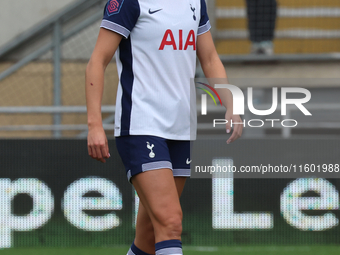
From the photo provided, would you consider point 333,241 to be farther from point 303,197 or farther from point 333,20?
point 333,20

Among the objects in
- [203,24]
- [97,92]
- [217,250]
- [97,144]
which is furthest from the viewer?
[217,250]

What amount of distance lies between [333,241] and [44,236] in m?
2.23

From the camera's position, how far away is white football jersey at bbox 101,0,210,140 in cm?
237

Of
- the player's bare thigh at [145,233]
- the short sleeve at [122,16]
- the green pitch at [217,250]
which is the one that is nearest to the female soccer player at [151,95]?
the short sleeve at [122,16]

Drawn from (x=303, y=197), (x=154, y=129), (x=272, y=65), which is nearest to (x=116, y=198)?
(x=303, y=197)

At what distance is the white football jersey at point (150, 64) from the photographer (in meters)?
2.37

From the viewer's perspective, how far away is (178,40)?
7.91ft

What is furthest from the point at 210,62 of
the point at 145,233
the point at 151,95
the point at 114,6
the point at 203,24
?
the point at 145,233

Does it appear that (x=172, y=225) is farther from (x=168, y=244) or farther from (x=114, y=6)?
(x=114, y=6)

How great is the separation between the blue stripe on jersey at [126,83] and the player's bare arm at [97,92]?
5cm

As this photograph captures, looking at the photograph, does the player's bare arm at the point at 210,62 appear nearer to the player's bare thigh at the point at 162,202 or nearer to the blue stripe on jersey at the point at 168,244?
the player's bare thigh at the point at 162,202

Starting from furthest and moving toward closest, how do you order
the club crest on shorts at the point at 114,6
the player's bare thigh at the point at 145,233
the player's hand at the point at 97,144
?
1. the player's bare thigh at the point at 145,233
2. the club crest on shorts at the point at 114,6
3. the player's hand at the point at 97,144

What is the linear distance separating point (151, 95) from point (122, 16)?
34cm

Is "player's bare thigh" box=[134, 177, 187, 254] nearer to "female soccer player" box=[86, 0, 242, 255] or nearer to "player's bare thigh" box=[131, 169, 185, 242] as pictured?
"female soccer player" box=[86, 0, 242, 255]
